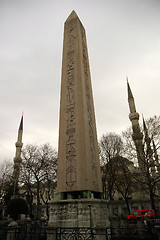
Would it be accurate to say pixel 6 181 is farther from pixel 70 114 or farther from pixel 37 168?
pixel 70 114

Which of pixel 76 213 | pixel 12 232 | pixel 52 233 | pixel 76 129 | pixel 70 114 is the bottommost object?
pixel 12 232

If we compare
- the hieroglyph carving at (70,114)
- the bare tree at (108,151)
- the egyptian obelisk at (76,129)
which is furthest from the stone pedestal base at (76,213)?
the bare tree at (108,151)

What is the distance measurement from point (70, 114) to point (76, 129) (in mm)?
758

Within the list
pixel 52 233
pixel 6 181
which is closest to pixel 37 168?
pixel 6 181

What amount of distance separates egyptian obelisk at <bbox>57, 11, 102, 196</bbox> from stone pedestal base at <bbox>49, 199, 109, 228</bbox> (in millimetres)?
382

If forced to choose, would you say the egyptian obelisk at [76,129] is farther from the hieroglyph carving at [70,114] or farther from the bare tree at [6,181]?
the bare tree at [6,181]

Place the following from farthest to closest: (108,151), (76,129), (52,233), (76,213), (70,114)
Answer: (108,151) → (70,114) → (76,129) → (76,213) → (52,233)

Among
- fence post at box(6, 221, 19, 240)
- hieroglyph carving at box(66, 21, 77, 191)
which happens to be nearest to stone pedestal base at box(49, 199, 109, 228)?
hieroglyph carving at box(66, 21, 77, 191)

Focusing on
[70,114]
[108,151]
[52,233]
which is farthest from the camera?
[108,151]

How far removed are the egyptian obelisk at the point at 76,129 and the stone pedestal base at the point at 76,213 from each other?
38 centimetres

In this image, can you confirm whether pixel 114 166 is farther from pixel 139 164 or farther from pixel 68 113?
pixel 68 113

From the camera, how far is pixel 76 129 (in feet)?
21.9

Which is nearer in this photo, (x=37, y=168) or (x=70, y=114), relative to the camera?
(x=70, y=114)

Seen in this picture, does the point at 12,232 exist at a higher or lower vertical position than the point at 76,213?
lower
